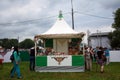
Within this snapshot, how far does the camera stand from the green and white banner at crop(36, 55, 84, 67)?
21844 mm

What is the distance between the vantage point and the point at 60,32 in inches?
925

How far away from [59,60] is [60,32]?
252 centimetres

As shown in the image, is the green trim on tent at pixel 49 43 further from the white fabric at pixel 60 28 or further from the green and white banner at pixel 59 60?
the green and white banner at pixel 59 60

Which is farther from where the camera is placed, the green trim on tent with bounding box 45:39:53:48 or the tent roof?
the green trim on tent with bounding box 45:39:53:48

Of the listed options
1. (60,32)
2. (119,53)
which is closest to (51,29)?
(60,32)

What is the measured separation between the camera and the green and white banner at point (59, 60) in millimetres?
21844

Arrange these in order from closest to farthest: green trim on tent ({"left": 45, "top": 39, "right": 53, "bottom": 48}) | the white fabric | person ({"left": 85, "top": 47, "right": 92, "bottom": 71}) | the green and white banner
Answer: the green and white banner < person ({"left": 85, "top": 47, "right": 92, "bottom": 71}) < the white fabric < green trim on tent ({"left": 45, "top": 39, "right": 53, "bottom": 48})

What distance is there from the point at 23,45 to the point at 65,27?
123 metres

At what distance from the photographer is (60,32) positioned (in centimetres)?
2348

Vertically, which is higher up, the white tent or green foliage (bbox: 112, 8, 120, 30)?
green foliage (bbox: 112, 8, 120, 30)

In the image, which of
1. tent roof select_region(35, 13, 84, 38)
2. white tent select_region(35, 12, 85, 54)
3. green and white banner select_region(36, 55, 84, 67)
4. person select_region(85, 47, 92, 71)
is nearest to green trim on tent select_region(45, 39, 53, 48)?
white tent select_region(35, 12, 85, 54)

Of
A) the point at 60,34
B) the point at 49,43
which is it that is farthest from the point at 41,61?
the point at 49,43

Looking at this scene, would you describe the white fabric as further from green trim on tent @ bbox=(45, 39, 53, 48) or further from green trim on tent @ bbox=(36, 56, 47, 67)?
green trim on tent @ bbox=(45, 39, 53, 48)

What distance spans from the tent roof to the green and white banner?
Answer: 1.82 meters
